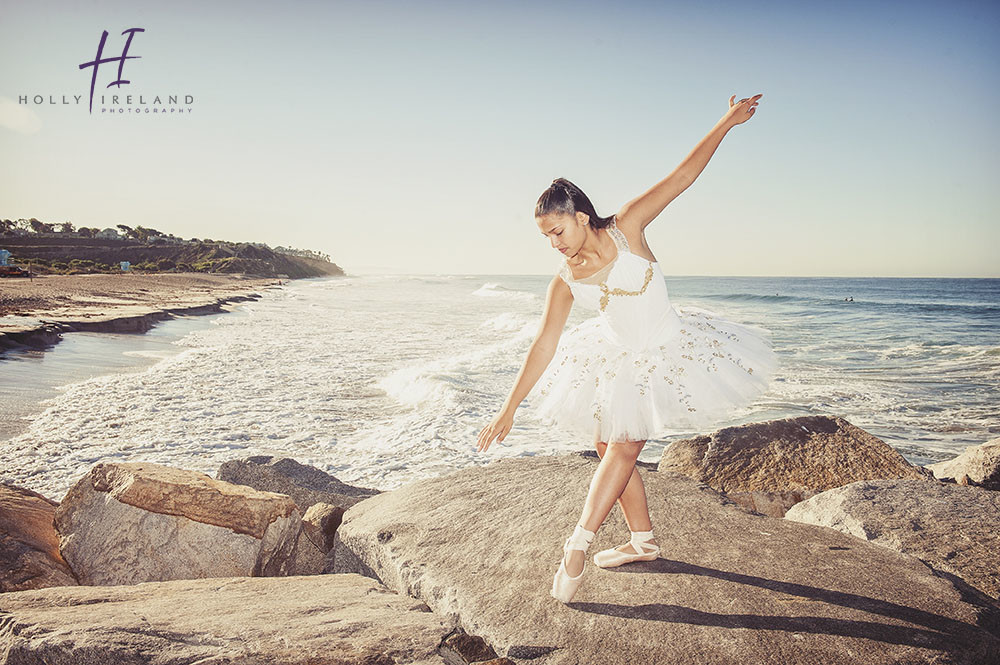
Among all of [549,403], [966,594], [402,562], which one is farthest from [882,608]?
[402,562]

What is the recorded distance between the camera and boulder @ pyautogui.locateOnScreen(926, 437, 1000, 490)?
5.55 m

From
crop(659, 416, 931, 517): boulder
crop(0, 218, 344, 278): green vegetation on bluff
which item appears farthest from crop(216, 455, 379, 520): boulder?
crop(0, 218, 344, 278): green vegetation on bluff

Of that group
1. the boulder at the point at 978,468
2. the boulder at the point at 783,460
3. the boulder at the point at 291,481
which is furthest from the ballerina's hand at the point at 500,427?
the boulder at the point at 978,468

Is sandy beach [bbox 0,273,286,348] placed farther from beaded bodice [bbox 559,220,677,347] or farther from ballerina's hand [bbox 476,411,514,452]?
beaded bodice [bbox 559,220,677,347]

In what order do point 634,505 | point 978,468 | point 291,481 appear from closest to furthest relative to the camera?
point 634,505, point 291,481, point 978,468

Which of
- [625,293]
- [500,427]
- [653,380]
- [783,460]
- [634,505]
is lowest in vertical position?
[783,460]

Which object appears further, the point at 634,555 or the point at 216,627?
the point at 634,555

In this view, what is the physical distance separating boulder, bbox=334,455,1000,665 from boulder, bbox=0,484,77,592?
164 centimetres

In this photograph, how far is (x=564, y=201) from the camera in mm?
2770

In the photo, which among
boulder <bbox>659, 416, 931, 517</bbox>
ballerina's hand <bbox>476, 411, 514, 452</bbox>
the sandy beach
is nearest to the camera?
ballerina's hand <bbox>476, 411, 514, 452</bbox>

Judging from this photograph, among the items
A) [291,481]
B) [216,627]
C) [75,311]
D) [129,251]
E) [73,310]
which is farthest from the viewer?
[129,251]

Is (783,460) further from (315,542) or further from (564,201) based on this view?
(315,542)

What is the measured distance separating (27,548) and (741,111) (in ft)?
15.7

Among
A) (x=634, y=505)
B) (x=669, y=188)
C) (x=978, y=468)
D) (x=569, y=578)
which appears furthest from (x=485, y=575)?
(x=978, y=468)
